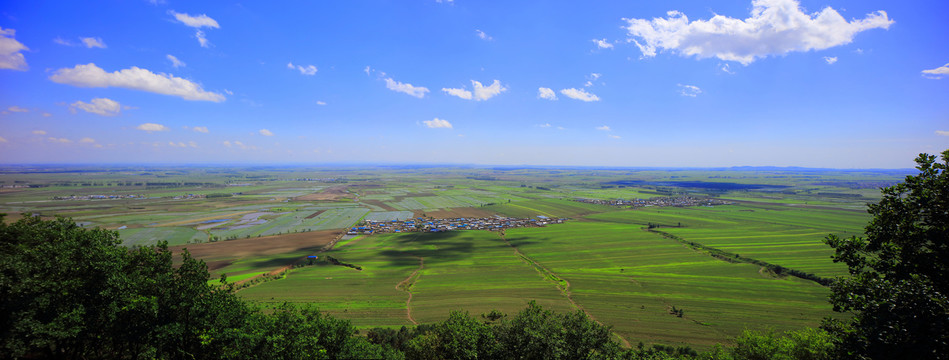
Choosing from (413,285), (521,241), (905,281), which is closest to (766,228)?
(521,241)

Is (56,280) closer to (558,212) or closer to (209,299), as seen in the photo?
(209,299)

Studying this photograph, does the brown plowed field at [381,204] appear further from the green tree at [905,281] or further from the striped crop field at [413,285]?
the green tree at [905,281]

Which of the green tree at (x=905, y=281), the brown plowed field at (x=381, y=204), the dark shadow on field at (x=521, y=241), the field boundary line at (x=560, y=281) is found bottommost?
the field boundary line at (x=560, y=281)

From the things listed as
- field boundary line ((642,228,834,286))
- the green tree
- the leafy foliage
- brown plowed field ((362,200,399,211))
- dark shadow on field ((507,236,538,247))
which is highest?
the green tree

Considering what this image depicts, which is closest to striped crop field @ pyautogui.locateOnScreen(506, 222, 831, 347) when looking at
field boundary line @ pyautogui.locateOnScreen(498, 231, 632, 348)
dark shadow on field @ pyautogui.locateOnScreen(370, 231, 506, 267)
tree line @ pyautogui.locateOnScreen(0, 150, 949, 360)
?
field boundary line @ pyautogui.locateOnScreen(498, 231, 632, 348)

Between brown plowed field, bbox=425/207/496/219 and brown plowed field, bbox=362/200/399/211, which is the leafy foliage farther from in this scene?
brown plowed field, bbox=362/200/399/211

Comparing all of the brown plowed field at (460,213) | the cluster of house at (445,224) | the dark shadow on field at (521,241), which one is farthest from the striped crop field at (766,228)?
the dark shadow on field at (521,241)
